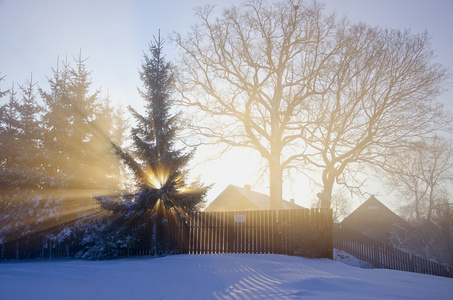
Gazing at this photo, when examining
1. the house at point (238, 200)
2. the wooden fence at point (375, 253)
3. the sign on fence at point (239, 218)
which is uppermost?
the house at point (238, 200)

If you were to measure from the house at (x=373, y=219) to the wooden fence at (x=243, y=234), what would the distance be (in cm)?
3339

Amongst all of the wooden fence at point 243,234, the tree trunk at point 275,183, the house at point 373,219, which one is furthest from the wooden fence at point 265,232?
the house at point 373,219

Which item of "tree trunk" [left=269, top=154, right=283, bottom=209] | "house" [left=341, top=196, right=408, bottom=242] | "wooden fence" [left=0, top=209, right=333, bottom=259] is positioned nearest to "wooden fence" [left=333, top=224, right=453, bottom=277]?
"tree trunk" [left=269, top=154, right=283, bottom=209]

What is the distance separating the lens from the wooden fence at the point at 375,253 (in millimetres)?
17844

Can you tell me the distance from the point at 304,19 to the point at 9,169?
60.7 ft

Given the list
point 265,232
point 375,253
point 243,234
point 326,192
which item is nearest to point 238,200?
point 326,192

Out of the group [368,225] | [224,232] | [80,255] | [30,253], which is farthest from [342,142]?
[368,225]

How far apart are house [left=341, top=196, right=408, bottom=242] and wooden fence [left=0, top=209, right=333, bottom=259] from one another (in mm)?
33389

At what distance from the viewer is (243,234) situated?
1388 cm

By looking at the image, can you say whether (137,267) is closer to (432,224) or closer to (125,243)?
(125,243)

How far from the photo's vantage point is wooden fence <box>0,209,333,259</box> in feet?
41.9

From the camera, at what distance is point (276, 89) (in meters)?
21.5

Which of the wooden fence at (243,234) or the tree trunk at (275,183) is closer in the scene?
the wooden fence at (243,234)

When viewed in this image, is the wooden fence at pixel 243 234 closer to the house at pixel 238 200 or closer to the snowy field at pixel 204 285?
the snowy field at pixel 204 285
